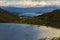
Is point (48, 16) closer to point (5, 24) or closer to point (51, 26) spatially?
point (51, 26)

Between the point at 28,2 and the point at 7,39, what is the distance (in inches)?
91.5

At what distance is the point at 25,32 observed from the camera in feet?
29.3

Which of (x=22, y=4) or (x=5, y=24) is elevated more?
(x=22, y=4)

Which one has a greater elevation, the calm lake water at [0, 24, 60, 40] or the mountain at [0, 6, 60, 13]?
the mountain at [0, 6, 60, 13]

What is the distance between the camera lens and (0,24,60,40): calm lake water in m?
8.30

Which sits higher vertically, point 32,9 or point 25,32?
point 32,9

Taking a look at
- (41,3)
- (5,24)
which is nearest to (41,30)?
(41,3)

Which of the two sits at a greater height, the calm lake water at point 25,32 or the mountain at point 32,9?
the mountain at point 32,9

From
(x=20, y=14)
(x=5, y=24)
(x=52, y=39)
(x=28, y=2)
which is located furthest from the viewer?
Result: (x=5, y=24)

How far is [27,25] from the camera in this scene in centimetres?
1003

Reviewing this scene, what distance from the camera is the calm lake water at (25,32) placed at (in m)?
8.30

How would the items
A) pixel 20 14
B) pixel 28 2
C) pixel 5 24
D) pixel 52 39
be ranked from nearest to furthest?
pixel 52 39
pixel 20 14
pixel 28 2
pixel 5 24

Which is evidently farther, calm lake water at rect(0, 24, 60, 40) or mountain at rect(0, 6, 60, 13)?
mountain at rect(0, 6, 60, 13)

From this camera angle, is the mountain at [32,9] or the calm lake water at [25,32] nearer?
the calm lake water at [25,32]
